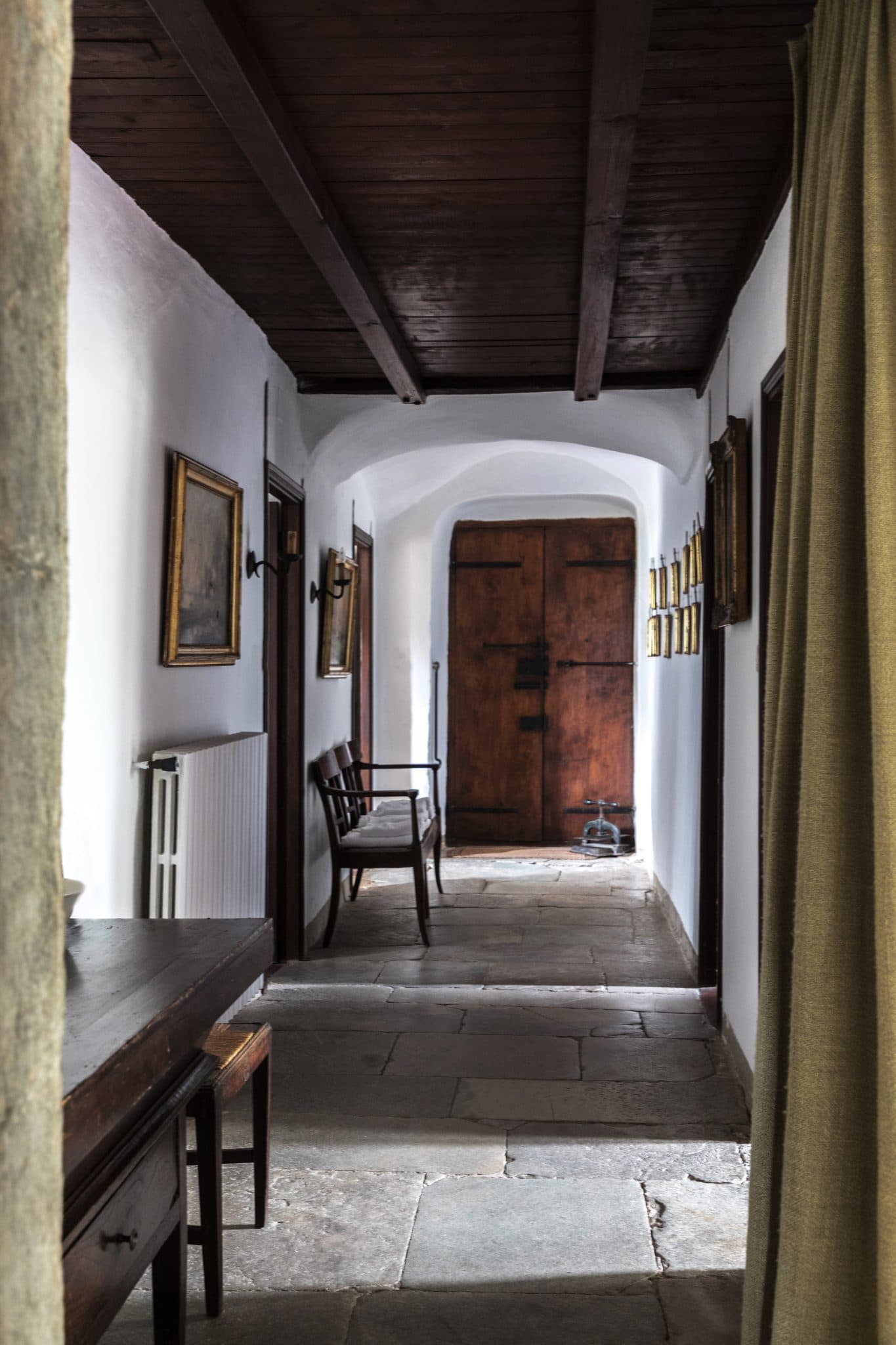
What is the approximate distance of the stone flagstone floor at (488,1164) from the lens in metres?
2.37


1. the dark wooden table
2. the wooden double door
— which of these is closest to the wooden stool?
the dark wooden table

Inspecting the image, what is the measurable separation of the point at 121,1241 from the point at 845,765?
4.01ft

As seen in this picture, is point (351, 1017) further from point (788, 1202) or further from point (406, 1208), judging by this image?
point (788, 1202)

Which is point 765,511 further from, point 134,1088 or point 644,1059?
point 134,1088

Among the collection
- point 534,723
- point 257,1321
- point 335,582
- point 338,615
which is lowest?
Answer: point 257,1321

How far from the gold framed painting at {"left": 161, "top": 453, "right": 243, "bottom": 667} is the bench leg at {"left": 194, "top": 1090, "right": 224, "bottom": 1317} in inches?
59.4

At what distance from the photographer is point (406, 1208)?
2818 millimetres

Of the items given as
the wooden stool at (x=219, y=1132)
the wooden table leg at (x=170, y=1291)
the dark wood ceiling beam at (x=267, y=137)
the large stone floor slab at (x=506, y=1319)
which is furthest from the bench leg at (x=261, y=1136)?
the dark wood ceiling beam at (x=267, y=137)

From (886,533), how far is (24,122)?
3.72 feet

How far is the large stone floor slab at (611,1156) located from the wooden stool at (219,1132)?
677mm

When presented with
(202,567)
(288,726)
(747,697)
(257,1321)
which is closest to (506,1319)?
(257,1321)

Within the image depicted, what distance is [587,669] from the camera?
29.4ft

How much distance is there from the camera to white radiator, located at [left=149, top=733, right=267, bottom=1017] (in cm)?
335

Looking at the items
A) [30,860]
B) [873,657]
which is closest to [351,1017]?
[873,657]
